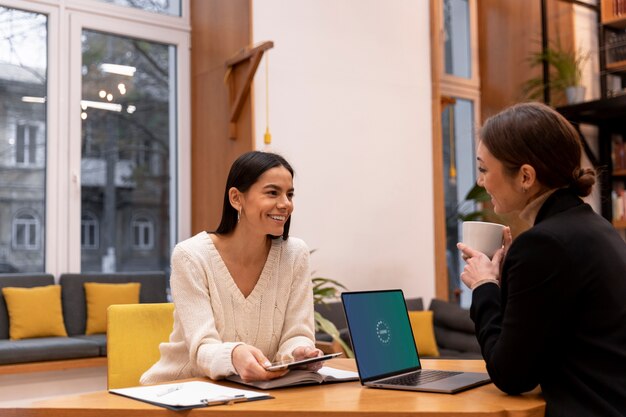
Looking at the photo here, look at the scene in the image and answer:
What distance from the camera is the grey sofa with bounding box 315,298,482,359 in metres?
5.26

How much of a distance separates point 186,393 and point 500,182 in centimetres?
83

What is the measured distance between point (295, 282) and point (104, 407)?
891 mm

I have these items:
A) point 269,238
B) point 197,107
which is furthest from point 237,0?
point 269,238

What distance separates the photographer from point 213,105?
5.53 metres

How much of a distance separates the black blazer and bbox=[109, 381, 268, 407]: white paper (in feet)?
1.82

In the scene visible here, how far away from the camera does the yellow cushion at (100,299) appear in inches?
199

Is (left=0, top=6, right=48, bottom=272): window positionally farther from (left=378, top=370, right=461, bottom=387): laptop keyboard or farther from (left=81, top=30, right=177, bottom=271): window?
(left=378, top=370, right=461, bottom=387): laptop keyboard

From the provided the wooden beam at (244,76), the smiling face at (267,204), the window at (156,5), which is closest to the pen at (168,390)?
the smiling face at (267,204)

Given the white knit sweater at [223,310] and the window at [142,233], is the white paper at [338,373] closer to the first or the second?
the white knit sweater at [223,310]

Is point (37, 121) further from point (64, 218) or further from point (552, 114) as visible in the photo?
point (552, 114)

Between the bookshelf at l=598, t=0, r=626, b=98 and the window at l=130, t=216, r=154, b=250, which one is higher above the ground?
the bookshelf at l=598, t=0, r=626, b=98

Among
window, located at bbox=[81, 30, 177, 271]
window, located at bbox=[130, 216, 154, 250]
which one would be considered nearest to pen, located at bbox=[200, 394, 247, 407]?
window, located at bbox=[81, 30, 177, 271]

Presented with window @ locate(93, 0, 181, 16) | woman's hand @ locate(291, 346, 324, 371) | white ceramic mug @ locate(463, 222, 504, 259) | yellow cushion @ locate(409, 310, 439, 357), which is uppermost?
window @ locate(93, 0, 181, 16)

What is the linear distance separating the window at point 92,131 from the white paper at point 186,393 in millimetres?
3735
